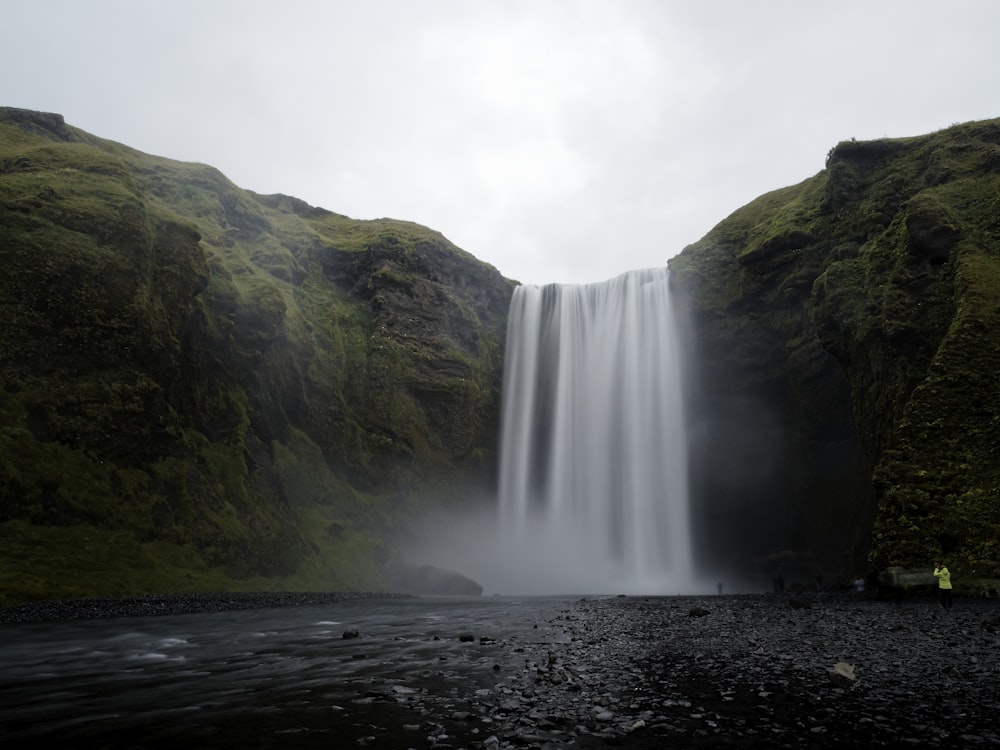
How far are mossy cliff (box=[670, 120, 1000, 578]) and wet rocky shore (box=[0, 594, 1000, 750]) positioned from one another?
1424 cm

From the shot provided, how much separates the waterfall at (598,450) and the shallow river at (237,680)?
37.3 metres

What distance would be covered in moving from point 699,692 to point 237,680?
27.1 ft

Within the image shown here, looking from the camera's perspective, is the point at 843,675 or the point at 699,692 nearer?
the point at 699,692

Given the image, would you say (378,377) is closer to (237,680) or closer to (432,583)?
(432,583)

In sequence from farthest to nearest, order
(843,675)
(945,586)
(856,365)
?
(856,365), (945,586), (843,675)

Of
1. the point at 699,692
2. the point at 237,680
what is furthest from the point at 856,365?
the point at 237,680

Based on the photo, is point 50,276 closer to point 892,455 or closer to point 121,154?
point 121,154

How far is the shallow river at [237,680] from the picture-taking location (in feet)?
24.8

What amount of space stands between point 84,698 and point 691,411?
178 ft

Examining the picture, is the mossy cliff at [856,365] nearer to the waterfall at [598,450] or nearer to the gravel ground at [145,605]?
the waterfall at [598,450]

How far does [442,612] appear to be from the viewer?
91.6ft

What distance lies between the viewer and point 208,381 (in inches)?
1762

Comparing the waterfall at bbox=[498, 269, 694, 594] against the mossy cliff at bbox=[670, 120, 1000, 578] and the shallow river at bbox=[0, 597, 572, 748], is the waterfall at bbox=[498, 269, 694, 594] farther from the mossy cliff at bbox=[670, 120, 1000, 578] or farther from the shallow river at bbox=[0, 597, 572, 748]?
the shallow river at bbox=[0, 597, 572, 748]

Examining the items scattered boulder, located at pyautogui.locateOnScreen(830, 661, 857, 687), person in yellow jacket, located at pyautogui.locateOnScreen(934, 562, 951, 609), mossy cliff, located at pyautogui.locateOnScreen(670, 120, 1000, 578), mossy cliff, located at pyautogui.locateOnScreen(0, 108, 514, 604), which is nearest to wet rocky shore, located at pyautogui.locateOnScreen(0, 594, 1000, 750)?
scattered boulder, located at pyautogui.locateOnScreen(830, 661, 857, 687)
